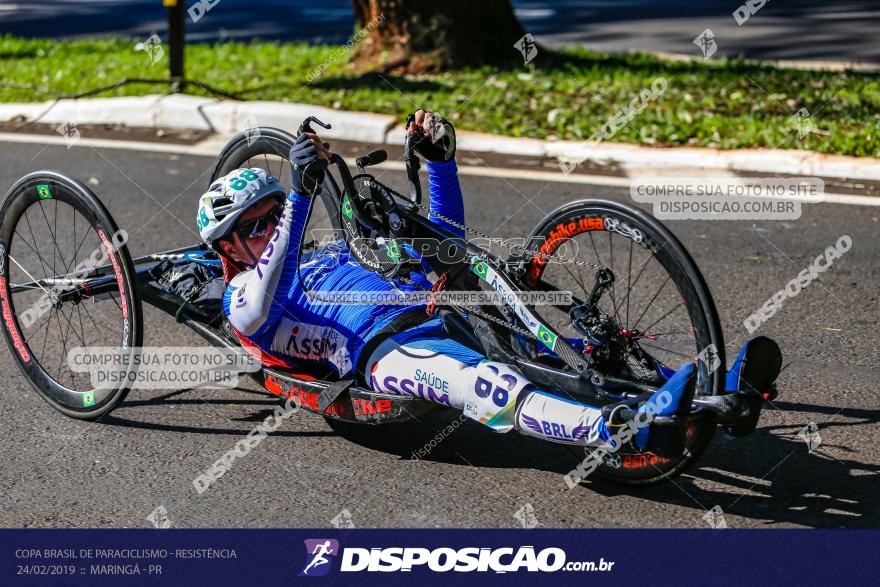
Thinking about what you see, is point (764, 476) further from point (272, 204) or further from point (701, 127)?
point (701, 127)

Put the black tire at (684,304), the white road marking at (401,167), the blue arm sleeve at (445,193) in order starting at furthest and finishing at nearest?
the white road marking at (401,167) < the blue arm sleeve at (445,193) < the black tire at (684,304)

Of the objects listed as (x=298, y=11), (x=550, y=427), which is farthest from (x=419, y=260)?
(x=298, y=11)

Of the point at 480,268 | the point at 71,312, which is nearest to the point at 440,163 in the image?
the point at 480,268

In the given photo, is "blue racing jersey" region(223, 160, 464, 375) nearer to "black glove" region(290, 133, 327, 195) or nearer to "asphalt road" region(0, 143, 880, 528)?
"black glove" region(290, 133, 327, 195)

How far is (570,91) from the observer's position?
9289 mm

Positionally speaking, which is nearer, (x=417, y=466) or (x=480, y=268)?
(x=480, y=268)

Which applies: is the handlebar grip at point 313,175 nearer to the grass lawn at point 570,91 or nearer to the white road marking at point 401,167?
the white road marking at point 401,167

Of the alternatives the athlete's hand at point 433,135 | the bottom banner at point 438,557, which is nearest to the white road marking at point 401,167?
the athlete's hand at point 433,135

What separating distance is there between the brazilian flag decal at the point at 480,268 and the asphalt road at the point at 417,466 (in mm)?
708

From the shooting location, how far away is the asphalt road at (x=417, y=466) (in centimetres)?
383

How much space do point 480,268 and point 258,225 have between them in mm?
920

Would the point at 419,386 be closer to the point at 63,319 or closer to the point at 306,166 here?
the point at 306,166

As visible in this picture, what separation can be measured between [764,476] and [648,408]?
2.61 feet

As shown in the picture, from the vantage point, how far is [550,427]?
366cm
